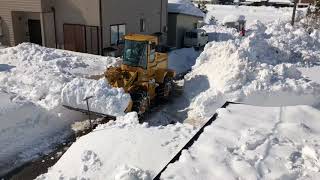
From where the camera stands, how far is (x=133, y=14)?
2445 centimetres

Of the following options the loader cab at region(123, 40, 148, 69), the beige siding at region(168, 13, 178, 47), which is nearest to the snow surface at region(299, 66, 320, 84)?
the loader cab at region(123, 40, 148, 69)

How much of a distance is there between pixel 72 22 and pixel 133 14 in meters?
3.90

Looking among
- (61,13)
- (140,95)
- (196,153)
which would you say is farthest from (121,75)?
(61,13)

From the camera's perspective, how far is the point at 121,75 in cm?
1449

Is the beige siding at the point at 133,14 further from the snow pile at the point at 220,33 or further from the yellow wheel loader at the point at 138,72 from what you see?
the yellow wheel loader at the point at 138,72

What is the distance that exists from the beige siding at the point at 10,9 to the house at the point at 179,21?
417 inches

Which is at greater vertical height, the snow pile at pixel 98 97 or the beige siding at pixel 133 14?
the beige siding at pixel 133 14

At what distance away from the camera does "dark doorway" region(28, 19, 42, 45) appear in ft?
80.0

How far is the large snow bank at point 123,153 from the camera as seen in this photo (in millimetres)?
8469

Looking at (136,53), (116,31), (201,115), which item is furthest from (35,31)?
(201,115)

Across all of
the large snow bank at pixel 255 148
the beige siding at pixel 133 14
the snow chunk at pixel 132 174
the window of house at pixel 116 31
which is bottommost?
the snow chunk at pixel 132 174

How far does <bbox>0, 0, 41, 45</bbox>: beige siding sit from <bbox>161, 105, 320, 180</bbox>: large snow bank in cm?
1670

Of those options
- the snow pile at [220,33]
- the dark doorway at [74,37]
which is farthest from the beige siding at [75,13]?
the snow pile at [220,33]

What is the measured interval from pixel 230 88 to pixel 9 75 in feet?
29.3
